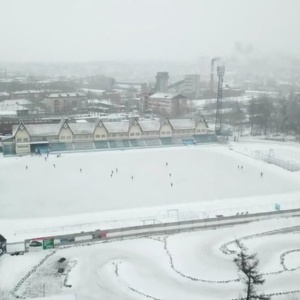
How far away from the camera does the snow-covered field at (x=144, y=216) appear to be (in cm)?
945

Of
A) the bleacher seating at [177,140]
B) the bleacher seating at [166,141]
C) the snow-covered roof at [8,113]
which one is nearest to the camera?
the bleacher seating at [166,141]

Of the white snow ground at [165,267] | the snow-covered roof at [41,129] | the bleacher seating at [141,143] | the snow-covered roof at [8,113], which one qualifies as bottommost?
the bleacher seating at [141,143]

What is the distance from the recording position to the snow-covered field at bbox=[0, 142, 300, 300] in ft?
31.0

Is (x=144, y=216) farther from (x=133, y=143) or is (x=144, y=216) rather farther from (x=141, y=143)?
(x=141, y=143)

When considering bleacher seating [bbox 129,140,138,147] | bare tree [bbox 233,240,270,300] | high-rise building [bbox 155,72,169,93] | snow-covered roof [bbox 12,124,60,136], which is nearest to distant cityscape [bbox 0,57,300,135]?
high-rise building [bbox 155,72,169,93]

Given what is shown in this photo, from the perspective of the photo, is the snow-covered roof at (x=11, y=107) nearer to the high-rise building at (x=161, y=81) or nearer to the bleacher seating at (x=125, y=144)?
the bleacher seating at (x=125, y=144)

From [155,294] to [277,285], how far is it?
267 centimetres

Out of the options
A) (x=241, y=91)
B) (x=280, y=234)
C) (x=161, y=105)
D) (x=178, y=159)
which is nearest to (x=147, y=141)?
(x=178, y=159)

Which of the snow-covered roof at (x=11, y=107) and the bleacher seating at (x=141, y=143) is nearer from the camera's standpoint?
the bleacher seating at (x=141, y=143)

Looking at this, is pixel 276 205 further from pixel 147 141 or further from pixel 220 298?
pixel 147 141

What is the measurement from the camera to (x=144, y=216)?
44.5ft

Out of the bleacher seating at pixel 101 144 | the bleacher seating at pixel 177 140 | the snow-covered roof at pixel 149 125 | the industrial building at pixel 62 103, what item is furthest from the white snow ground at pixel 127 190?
the industrial building at pixel 62 103

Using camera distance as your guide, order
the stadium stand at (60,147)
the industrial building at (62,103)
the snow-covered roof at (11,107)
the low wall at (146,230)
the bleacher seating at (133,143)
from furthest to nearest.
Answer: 1. the industrial building at (62,103)
2. the snow-covered roof at (11,107)
3. the bleacher seating at (133,143)
4. the stadium stand at (60,147)
5. the low wall at (146,230)

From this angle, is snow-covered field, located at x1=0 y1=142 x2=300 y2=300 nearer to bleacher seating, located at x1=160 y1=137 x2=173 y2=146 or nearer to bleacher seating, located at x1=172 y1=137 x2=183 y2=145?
bleacher seating, located at x1=160 y1=137 x2=173 y2=146
